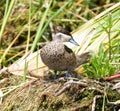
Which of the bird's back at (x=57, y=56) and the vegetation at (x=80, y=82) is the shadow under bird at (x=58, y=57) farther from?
the vegetation at (x=80, y=82)

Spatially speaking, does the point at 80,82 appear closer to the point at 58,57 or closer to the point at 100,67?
the point at 100,67

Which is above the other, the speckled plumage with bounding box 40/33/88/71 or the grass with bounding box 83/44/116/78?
the speckled plumage with bounding box 40/33/88/71

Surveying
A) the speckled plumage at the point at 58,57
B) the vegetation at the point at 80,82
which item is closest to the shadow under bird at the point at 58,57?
the speckled plumage at the point at 58,57

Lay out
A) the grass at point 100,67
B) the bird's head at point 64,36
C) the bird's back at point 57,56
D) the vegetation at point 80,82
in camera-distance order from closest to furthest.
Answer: the vegetation at point 80,82 < the grass at point 100,67 < the bird's back at point 57,56 < the bird's head at point 64,36

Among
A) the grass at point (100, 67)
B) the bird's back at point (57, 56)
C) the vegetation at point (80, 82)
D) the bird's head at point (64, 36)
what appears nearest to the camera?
the vegetation at point (80, 82)

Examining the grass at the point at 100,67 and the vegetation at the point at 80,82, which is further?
the grass at the point at 100,67

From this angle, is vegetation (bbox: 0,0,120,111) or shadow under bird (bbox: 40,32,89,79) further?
shadow under bird (bbox: 40,32,89,79)

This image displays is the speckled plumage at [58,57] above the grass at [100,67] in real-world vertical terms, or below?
above

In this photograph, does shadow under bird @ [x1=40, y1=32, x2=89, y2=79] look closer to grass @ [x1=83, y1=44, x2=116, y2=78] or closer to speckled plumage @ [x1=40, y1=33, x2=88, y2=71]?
speckled plumage @ [x1=40, y1=33, x2=88, y2=71]

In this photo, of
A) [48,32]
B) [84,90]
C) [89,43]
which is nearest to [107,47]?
[89,43]

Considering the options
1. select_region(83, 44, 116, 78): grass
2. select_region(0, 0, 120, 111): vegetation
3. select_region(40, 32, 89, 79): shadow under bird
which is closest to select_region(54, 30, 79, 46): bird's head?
select_region(40, 32, 89, 79): shadow under bird

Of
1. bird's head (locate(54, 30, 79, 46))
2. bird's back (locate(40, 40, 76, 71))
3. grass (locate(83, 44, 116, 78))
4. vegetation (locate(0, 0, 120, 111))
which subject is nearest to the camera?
vegetation (locate(0, 0, 120, 111))
